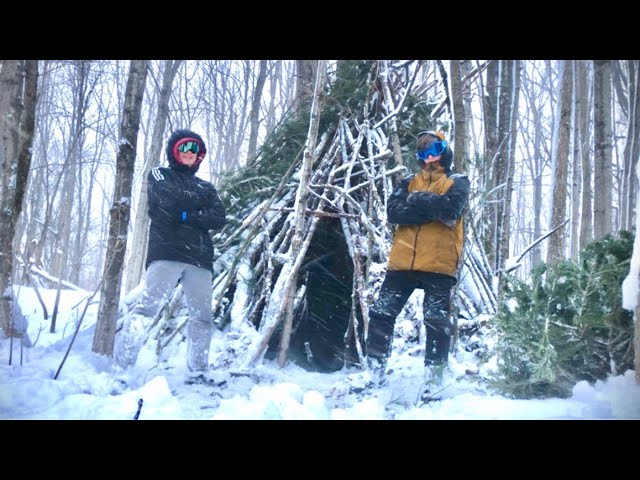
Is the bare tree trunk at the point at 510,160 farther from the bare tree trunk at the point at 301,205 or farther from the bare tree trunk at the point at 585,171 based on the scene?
the bare tree trunk at the point at 301,205

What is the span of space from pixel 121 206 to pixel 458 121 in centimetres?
191

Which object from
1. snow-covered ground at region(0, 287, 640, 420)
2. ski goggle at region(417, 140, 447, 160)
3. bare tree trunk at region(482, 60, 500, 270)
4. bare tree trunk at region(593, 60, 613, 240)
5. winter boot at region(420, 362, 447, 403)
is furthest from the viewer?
bare tree trunk at region(593, 60, 613, 240)

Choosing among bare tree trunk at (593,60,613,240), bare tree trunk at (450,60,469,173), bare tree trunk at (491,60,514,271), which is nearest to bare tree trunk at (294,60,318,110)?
bare tree trunk at (450,60,469,173)

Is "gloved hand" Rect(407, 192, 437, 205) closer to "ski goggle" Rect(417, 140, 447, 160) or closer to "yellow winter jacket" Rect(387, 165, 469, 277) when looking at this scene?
"yellow winter jacket" Rect(387, 165, 469, 277)

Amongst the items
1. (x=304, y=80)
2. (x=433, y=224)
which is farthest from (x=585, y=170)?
(x=433, y=224)

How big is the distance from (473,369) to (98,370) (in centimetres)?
178

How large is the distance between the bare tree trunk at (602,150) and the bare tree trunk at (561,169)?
107 cm

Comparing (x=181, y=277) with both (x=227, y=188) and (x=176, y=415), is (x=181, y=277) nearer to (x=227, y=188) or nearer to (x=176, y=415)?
(x=176, y=415)

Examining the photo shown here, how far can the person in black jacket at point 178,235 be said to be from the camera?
7.91 ft

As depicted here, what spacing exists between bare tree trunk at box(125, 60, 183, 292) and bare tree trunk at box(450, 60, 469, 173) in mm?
1541

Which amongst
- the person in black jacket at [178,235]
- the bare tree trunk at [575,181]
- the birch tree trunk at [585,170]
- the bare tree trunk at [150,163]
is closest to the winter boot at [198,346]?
the person in black jacket at [178,235]

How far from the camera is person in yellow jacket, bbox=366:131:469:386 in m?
2.30
